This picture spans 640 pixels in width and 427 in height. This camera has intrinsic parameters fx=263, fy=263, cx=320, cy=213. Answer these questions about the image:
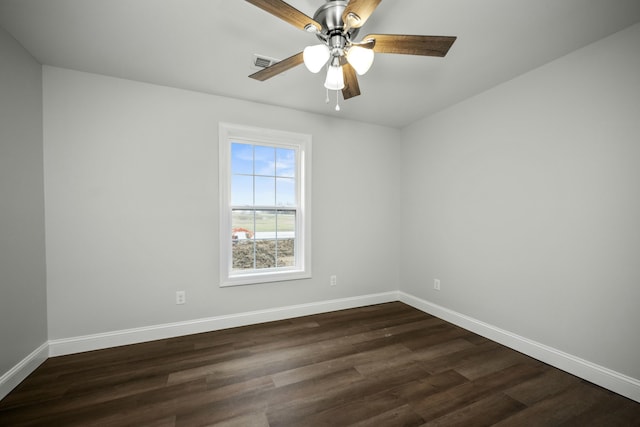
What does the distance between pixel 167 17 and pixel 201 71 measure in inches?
25.1

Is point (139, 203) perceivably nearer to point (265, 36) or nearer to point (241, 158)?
point (241, 158)

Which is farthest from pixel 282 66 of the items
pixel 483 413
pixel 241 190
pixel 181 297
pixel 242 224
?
pixel 483 413

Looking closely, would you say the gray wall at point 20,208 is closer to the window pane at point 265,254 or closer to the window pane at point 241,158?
the window pane at point 241,158

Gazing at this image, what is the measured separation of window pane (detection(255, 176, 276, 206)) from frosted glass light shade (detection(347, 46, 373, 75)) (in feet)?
Result: 6.11

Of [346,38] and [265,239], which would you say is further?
[265,239]

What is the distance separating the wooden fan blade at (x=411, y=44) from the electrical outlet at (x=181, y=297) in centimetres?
271

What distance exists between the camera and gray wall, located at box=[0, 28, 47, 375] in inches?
70.9

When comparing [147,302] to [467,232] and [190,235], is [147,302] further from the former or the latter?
[467,232]

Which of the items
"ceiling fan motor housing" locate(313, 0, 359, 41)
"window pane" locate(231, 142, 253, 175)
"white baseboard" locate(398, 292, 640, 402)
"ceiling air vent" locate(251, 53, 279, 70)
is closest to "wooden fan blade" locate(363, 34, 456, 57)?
"ceiling fan motor housing" locate(313, 0, 359, 41)

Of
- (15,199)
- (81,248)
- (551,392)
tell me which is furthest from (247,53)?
(551,392)

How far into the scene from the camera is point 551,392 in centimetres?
183

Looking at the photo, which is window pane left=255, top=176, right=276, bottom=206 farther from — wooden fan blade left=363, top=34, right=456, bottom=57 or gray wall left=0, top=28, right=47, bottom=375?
wooden fan blade left=363, top=34, right=456, bottom=57

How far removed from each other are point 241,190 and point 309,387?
205 cm

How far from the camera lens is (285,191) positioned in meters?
3.22
